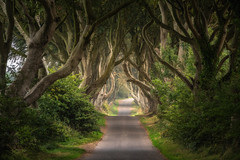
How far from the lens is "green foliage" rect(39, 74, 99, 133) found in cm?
1808

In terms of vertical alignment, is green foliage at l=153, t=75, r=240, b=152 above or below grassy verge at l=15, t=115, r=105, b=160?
above

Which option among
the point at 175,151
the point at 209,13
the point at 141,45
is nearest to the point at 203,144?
the point at 175,151

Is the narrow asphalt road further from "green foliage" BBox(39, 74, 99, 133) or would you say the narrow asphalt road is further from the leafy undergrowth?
"green foliage" BBox(39, 74, 99, 133)

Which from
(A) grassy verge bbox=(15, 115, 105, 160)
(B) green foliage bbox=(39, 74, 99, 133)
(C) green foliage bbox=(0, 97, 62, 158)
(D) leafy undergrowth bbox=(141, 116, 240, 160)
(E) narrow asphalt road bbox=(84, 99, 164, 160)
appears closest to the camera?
(C) green foliage bbox=(0, 97, 62, 158)

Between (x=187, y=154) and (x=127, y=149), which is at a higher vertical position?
(x=127, y=149)

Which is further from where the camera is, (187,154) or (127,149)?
(127,149)

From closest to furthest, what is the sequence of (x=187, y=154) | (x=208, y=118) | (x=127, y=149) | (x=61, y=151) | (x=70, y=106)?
(x=208, y=118), (x=187, y=154), (x=61, y=151), (x=127, y=149), (x=70, y=106)

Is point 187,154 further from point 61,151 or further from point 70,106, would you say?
point 70,106

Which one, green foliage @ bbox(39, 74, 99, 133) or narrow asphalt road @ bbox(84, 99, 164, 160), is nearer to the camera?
narrow asphalt road @ bbox(84, 99, 164, 160)

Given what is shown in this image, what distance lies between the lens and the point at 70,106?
→ 67.5 ft

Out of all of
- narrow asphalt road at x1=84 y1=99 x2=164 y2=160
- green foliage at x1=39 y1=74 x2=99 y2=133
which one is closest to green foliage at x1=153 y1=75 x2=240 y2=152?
narrow asphalt road at x1=84 y1=99 x2=164 y2=160

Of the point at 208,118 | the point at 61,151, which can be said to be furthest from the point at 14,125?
the point at 208,118

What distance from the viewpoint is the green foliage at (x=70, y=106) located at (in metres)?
18.1

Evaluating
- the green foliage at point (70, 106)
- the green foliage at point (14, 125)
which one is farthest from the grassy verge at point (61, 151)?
the green foliage at point (70, 106)
